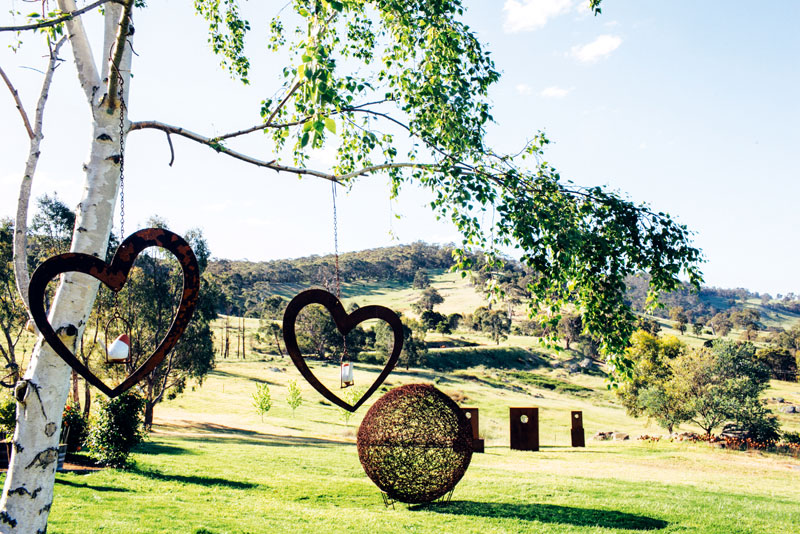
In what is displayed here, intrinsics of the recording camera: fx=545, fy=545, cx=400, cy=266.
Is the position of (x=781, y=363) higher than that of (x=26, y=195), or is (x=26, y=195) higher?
(x=26, y=195)

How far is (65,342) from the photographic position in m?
4.65

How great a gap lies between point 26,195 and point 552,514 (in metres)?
10.6

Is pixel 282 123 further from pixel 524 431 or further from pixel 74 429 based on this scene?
pixel 524 431

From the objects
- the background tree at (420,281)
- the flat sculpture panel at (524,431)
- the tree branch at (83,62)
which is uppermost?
the background tree at (420,281)

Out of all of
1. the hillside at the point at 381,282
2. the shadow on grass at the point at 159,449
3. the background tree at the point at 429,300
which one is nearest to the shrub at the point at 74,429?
the shadow on grass at the point at 159,449

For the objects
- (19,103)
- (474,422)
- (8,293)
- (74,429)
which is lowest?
(474,422)

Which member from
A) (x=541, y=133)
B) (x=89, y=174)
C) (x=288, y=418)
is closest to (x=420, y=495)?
(x=541, y=133)

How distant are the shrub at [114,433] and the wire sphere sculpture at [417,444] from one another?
23.2 feet

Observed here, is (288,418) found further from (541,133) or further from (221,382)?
(541,133)

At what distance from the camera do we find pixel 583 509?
1162 centimetres

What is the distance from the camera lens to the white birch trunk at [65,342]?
448 centimetres

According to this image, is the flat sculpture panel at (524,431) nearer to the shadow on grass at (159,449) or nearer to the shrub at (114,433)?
the shadow on grass at (159,449)

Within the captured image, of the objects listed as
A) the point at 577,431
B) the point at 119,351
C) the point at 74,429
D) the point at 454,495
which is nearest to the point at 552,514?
the point at 454,495

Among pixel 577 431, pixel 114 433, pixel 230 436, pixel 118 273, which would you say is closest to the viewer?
pixel 118 273
